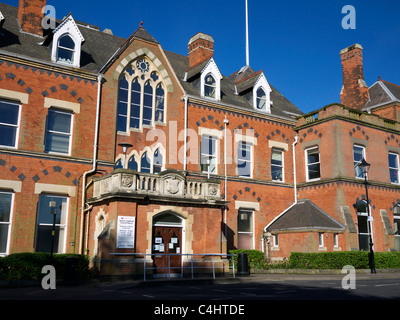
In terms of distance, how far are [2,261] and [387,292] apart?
1402 centimetres

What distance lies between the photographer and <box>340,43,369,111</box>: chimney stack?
34.2m

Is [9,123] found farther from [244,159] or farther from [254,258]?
[254,258]

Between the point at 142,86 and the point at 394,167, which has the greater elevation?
the point at 142,86

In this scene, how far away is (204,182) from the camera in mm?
21094

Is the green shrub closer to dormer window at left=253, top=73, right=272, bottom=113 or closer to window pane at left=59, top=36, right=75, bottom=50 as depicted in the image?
dormer window at left=253, top=73, right=272, bottom=113

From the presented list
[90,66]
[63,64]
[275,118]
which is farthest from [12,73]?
[275,118]

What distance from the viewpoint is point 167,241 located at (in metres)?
19.9

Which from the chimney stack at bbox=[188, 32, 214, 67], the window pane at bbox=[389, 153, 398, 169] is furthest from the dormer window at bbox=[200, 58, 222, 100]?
the window pane at bbox=[389, 153, 398, 169]

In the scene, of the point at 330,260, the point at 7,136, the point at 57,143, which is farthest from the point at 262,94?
the point at 7,136

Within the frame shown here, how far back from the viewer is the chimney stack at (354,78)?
34250mm

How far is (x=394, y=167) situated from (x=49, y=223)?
23.6 m

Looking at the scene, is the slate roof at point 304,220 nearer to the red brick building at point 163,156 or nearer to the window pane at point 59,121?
the red brick building at point 163,156
